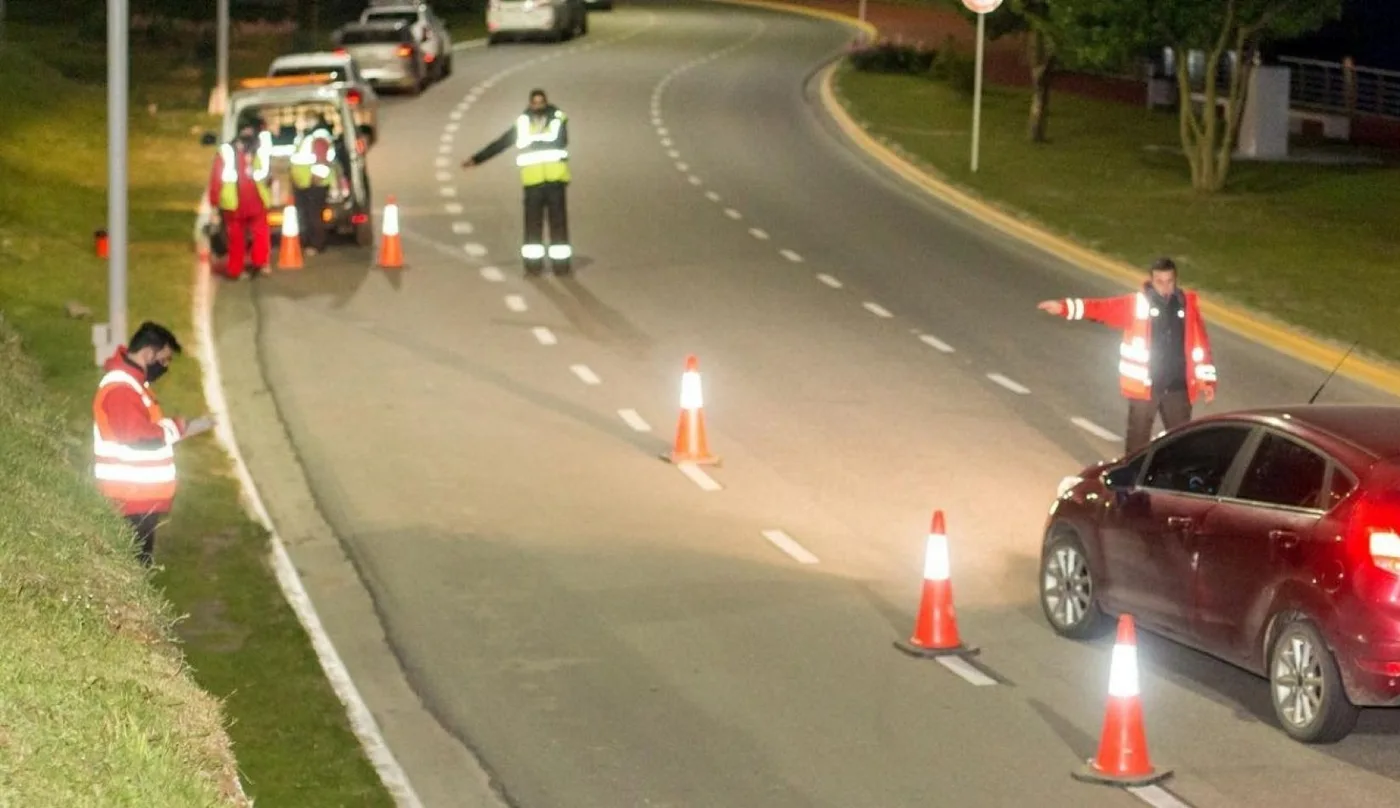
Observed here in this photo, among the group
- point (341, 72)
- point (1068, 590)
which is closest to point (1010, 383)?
point (1068, 590)

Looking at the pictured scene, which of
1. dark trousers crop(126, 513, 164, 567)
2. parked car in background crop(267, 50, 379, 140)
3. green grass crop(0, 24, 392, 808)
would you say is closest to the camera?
green grass crop(0, 24, 392, 808)

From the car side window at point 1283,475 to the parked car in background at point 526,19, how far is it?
50.2m

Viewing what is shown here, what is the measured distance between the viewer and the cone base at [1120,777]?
1103 cm

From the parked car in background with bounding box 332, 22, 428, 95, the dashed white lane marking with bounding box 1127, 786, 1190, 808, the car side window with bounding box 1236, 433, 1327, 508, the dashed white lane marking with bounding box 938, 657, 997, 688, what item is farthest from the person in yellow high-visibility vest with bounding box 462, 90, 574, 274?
the parked car in background with bounding box 332, 22, 428, 95

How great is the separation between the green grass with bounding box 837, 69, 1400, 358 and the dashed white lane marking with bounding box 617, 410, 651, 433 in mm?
7303

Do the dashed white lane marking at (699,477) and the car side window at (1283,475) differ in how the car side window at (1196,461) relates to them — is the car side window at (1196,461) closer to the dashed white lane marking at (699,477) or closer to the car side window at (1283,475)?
the car side window at (1283,475)


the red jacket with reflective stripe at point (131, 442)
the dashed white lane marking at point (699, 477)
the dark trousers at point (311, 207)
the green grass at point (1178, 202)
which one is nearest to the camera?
the red jacket with reflective stripe at point (131, 442)

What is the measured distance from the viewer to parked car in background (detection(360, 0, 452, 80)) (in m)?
49.2

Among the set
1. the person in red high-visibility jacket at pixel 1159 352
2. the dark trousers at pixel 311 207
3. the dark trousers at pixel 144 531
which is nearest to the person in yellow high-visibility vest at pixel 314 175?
the dark trousers at pixel 311 207

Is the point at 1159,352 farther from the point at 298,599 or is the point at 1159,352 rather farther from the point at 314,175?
the point at 314,175

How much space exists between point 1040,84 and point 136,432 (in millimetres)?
30690

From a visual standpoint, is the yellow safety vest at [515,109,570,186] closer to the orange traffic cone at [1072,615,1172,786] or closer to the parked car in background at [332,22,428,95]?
the orange traffic cone at [1072,615,1172,786]

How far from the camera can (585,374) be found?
72.0 ft

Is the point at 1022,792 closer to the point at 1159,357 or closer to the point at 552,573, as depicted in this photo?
the point at 552,573
